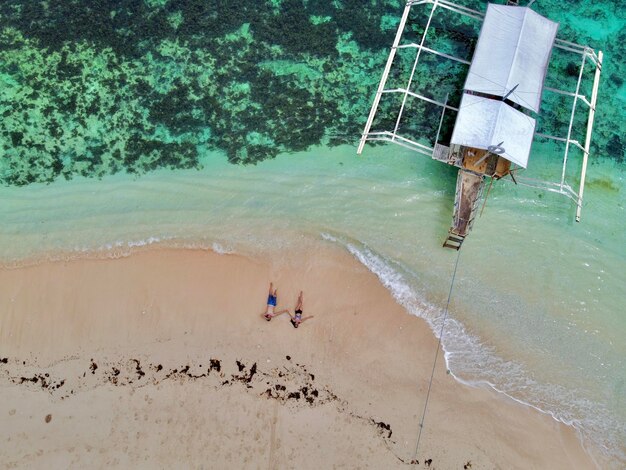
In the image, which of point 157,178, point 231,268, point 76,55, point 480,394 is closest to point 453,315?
point 480,394

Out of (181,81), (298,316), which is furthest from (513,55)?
(181,81)

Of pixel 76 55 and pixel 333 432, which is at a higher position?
pixel 76 55

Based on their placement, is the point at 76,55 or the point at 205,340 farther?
the point at 76,55

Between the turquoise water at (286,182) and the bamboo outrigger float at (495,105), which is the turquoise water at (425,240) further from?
the bamboo outrigger float at (495,105)

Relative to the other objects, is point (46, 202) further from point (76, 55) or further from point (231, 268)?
point (231, 268)

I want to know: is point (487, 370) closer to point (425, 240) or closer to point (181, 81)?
point (425, 240)

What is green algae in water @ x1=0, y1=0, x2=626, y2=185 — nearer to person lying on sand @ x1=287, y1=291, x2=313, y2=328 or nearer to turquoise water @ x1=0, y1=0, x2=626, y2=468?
turquoise water @ x1=0, y1=0, x2=626, y2=468
